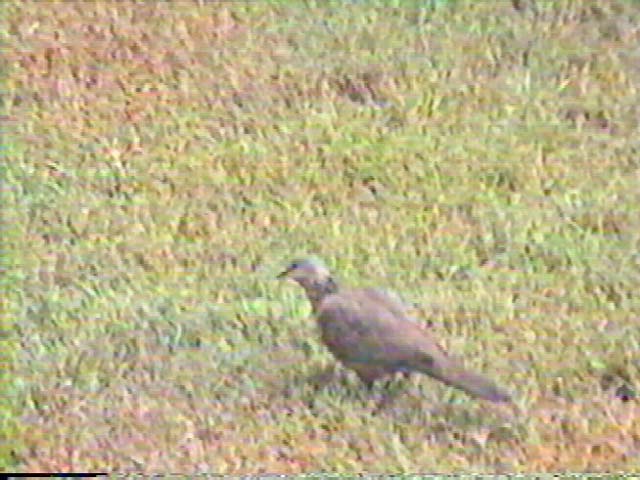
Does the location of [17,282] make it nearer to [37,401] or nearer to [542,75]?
[37,401]

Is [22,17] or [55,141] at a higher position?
Answer: [22,17]

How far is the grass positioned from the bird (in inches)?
0.8

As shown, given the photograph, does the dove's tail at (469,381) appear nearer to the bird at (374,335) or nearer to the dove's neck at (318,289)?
the bird at (374,335)

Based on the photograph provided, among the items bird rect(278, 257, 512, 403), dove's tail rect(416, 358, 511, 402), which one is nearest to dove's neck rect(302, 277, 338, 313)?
bird rect(278, 257, 512, 403)

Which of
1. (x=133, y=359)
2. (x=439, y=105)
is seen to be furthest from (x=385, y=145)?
(x=133, y=359)

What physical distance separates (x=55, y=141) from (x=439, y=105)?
21.9 inches

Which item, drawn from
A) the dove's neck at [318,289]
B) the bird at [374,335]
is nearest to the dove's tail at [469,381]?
the bird at [374,335]

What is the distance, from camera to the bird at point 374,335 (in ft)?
8.29

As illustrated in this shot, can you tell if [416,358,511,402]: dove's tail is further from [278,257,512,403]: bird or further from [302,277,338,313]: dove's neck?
[302,277,338,313]: dove's neck

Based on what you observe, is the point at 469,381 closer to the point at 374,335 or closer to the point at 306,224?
the point at 374,335

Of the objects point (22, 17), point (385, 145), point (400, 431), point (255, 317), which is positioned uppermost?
point (22, 17)

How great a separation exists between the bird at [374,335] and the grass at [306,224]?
0.07 feet

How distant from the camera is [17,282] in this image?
2580 millimetres

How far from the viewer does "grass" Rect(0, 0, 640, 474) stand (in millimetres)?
2520
